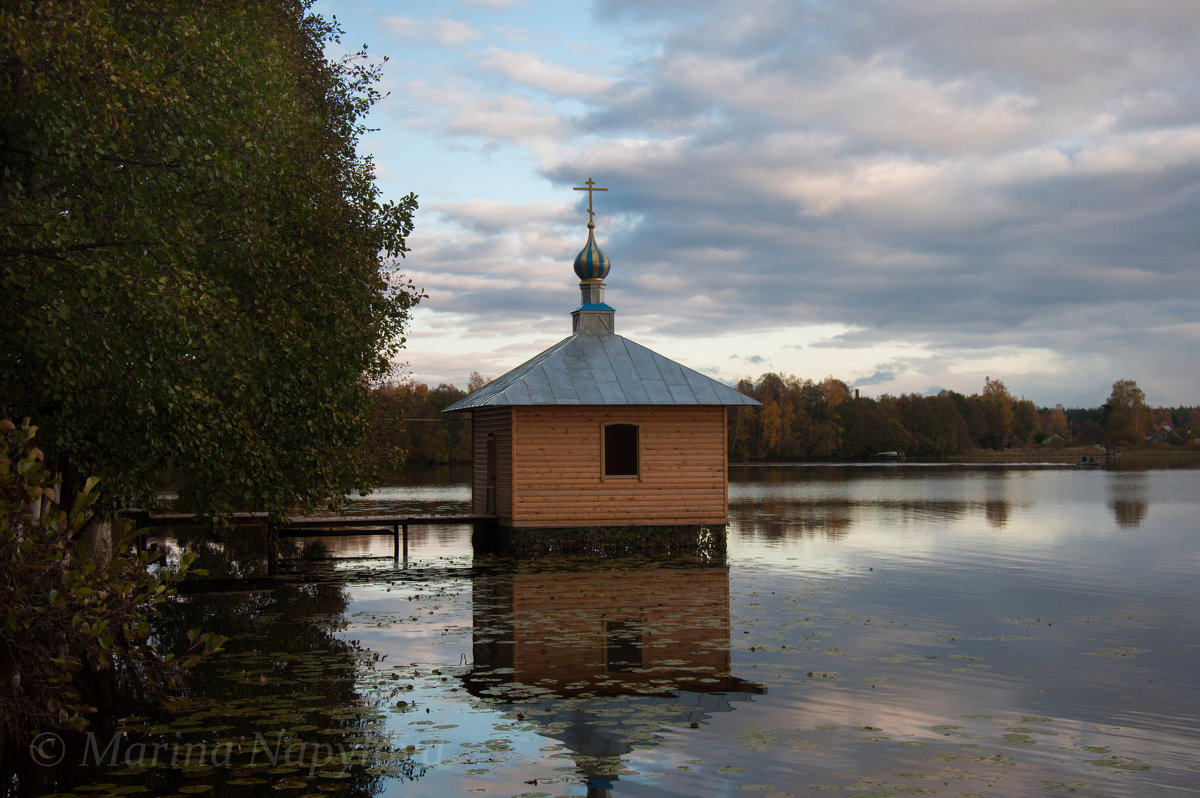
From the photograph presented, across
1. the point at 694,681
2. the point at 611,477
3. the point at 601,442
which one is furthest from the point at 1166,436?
the point at 694,681

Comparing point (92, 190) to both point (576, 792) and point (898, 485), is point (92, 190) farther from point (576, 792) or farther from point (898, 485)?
point (898, 485)

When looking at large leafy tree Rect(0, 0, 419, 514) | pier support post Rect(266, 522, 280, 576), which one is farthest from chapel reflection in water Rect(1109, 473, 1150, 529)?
large leafy tree Rect(0, 0, 419, 514)

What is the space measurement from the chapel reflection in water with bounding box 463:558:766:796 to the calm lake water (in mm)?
43

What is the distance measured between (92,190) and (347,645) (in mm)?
5777

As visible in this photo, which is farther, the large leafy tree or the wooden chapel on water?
the wooden chapel on water

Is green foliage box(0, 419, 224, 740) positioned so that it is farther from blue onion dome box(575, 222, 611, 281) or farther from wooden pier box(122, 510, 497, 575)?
blue onion dome box(575, 222, 611, 281)

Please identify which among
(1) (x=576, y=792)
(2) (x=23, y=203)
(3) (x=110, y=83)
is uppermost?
(3) (x=110, y=83)

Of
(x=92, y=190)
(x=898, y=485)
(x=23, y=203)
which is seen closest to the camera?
(x=23, y=203)

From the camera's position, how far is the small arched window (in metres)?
25.6

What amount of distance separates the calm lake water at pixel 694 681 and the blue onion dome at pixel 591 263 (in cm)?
753

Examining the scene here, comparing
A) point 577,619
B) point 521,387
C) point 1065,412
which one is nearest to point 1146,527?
point 521,387

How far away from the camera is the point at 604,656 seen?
38.6 feet

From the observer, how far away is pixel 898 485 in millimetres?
56281

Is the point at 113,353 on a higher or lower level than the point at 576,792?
higher
